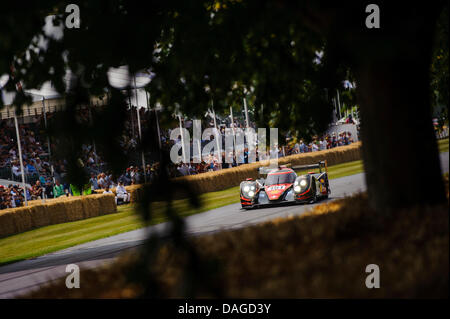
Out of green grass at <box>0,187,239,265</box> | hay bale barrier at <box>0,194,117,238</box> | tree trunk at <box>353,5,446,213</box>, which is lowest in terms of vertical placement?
green grass at <box>0,187,239,265</box>

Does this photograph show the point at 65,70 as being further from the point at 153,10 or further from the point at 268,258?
the point at 268,258

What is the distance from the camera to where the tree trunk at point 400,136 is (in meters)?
4.59

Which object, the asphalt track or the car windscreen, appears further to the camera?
the car windscreen

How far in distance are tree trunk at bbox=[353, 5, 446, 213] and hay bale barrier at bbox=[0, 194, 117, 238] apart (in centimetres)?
1499

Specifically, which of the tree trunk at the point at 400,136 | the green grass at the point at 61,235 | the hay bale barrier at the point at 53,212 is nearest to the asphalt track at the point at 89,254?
the green grass at the point at 61,235

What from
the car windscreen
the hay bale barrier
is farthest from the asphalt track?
the hay bale barrier

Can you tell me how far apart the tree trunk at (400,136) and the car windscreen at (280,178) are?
10265mm

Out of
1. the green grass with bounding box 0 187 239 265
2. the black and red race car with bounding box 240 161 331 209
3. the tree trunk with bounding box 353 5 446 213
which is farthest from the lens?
the black and red race car with bounding box 240 161 331 209

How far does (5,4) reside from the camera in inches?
75.2

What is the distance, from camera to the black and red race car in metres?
14.7

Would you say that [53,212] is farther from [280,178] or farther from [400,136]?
[400,136]

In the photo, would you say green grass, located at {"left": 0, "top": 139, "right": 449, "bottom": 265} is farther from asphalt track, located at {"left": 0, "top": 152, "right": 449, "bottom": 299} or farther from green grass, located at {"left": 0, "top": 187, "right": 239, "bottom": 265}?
asphalt track, located at {"left": 0, "top": 152, "right": 449, "bottom": 299}

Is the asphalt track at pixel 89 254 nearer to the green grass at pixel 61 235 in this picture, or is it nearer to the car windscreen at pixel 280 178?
the green grass at pixel 61 235

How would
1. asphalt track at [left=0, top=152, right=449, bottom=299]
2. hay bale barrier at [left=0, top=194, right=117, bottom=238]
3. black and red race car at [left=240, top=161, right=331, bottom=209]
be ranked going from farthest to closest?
hay bale barrier at [left=0, top=194, right=117, bottom=238]
black and red race car at [left=240, top=161, right=331, bottom=209]
asphalt track at [left=0, top=152, right=449, bottom=299]
